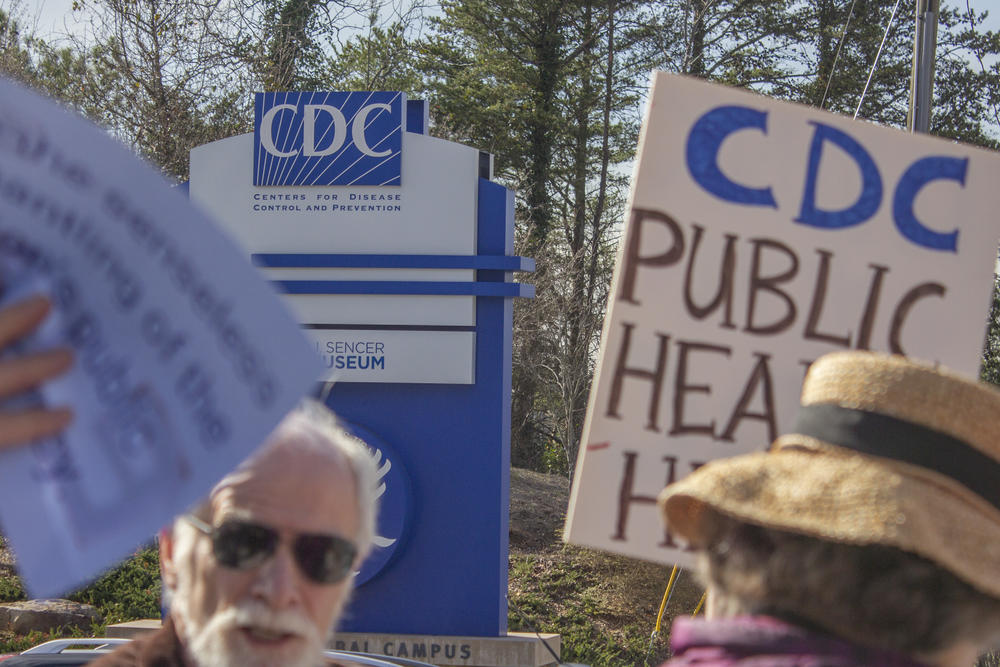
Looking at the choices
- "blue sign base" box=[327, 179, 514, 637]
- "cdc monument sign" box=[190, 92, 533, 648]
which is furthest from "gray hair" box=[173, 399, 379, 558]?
"blue sign base" box=[327, 179, 514, 637]

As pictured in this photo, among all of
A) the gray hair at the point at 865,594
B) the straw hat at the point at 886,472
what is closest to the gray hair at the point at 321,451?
the straw hat at the point at 886,472

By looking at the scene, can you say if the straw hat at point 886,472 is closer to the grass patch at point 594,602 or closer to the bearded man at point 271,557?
the bearded man at point 271,557

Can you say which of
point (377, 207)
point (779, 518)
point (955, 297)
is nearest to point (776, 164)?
point (955, 297)

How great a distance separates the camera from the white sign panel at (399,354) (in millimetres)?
7688

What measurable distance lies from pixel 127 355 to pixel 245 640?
756 mm

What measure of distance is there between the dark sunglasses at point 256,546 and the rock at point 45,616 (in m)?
8.42

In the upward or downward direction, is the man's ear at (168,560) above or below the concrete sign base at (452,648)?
above

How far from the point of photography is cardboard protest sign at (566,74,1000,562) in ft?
7.18

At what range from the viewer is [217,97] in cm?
1406

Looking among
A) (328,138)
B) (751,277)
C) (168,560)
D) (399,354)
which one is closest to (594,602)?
(399,354)

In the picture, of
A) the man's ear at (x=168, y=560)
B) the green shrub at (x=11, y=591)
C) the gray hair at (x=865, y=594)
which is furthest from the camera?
the green shrub at (x=11, y=591)

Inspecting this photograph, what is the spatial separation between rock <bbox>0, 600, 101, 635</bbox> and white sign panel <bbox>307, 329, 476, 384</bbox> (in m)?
3.69

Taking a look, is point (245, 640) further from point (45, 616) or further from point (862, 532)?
point (45, 616)

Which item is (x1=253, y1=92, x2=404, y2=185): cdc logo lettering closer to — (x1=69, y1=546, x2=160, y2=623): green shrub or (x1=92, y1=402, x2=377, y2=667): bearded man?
(x1=69, y1=546, x2=160, y2=623): green shrub
